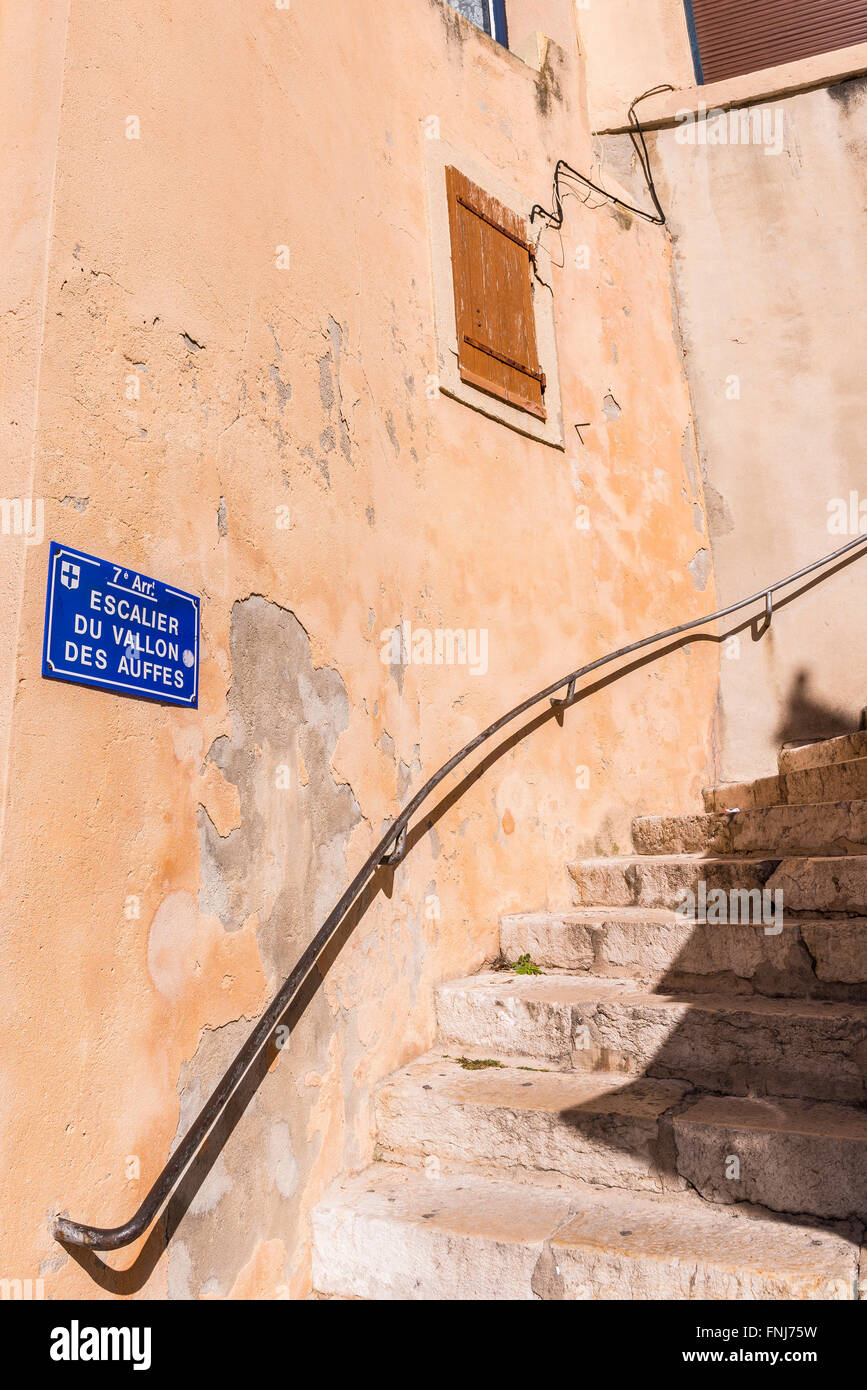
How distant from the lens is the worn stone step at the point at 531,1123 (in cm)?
261

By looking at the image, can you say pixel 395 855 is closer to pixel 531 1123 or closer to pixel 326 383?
pixel 531 1123

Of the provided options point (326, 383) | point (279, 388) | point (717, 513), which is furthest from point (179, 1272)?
point (717, 513)

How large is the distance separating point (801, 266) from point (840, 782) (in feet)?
10.9

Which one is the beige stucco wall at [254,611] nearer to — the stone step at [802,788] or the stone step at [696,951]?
the stone step at [696,951]

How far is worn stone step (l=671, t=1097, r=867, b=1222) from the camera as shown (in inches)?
91.1

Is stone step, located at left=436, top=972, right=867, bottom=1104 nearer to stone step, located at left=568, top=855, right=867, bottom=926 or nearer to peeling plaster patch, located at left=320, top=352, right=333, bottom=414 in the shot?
stone step, located at left=568, top=855, right=867, bottom=926

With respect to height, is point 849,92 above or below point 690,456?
above

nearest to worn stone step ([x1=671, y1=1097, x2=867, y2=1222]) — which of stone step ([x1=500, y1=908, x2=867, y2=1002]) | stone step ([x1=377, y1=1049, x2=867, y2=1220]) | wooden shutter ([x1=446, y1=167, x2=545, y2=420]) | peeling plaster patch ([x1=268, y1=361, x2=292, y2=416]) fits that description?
stone step ([x1=377, y1=1049, x2=867, y2=1220])

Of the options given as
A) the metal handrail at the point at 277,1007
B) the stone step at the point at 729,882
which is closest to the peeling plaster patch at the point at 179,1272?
the metal handrail at the point at 277,1007

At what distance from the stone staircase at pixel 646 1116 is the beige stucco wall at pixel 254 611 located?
0.20 metres

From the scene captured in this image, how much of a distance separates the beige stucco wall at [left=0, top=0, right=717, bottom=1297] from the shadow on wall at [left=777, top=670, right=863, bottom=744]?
111 centimetres

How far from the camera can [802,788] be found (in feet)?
13.7

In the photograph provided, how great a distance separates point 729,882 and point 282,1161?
1.79 metres
